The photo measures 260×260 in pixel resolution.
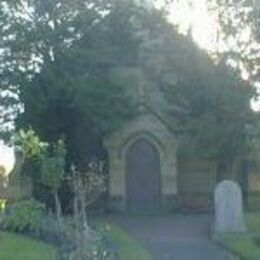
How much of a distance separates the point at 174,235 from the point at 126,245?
12.2 feet

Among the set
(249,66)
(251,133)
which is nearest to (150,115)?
(251,133)

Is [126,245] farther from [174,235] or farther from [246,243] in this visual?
[174,235]

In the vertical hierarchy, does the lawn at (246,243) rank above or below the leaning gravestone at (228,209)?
below

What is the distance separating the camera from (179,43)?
132ft

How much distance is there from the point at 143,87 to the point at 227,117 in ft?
16.4

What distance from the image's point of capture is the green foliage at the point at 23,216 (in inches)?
971

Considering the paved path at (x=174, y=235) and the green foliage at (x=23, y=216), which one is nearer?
the paved path at (x=174, y=235)

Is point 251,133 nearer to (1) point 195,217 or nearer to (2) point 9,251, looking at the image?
(1) point 195,217

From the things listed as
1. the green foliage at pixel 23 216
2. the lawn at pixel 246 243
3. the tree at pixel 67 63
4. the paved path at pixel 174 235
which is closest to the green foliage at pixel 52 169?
the green foliage at pixel 23 216

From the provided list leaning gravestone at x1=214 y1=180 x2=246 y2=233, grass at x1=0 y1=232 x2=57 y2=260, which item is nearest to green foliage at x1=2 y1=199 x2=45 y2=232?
grass at x1=0 y1=232 x2=57 y2=260

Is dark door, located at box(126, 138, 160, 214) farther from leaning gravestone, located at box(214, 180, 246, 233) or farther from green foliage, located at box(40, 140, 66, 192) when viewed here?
green foliage, located at box(40, 140, 66, 192)

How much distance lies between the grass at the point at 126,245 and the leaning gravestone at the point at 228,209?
8.50 ft

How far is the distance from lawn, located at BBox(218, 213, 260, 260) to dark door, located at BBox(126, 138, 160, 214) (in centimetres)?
922

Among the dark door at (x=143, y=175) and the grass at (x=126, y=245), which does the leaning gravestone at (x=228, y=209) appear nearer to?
the grass at (x=126, y=245)
